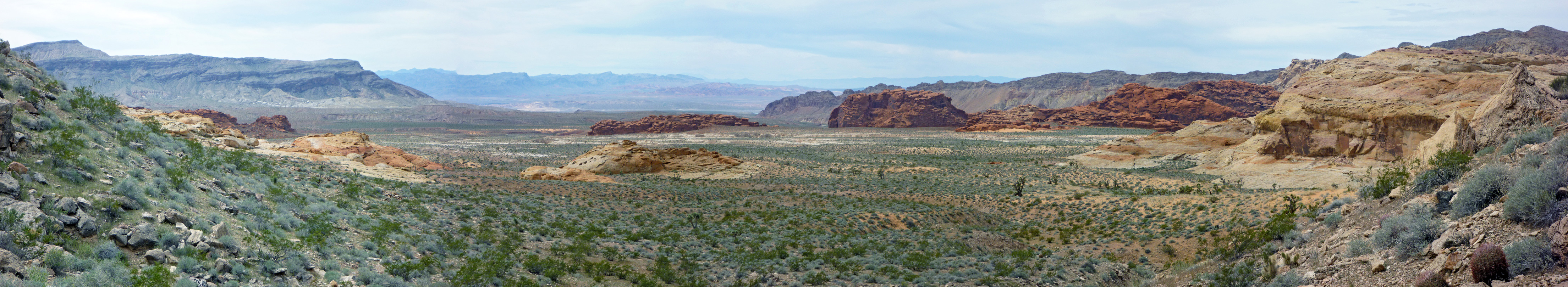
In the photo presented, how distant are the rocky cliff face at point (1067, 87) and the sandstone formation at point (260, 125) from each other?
116 m

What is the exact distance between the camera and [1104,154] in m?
39.6

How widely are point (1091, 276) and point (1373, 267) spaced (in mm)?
4795

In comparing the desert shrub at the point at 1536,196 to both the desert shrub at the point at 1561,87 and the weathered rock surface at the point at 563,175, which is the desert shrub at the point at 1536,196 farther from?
the weathered rock surface at the point at 563,175

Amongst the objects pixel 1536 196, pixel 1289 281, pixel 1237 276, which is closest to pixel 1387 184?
pixel 1237 276

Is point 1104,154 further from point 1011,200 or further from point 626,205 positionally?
point 626,205

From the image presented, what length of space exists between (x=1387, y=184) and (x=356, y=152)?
35806mm

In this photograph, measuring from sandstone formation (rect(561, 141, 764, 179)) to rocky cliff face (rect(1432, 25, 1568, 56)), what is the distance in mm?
113764

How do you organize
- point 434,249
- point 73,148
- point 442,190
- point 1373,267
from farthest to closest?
point 442,190 < point 434,249 < point 73,148 < point 1373,267

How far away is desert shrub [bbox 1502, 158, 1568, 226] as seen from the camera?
21.2ft

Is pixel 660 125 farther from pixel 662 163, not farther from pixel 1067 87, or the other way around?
pixel 1067 87

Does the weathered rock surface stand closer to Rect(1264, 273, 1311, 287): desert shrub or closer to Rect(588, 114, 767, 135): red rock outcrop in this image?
Rect(1264, 273, 1311, 287): desert shrub

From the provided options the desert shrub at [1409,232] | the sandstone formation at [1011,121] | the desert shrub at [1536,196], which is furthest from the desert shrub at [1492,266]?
the sandstone formation at [1011,121]

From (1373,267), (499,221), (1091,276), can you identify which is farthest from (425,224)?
(1373,267)

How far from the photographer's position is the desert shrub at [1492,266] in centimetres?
589
